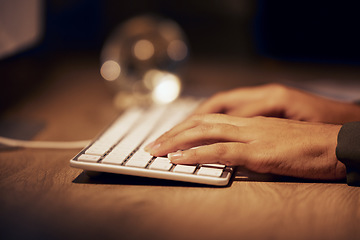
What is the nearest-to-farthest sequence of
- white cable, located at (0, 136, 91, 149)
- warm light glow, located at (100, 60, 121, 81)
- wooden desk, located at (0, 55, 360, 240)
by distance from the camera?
wooden desk, located at (0, 55, 360, 240), white cable, located at (0, 136, 91, 149), warm light glow, located at (100, 60, 121, 81)

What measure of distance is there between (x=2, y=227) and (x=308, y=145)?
399 mm

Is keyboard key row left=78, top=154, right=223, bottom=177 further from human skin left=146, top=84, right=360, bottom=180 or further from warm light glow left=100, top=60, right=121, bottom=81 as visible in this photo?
warm light glow left=100, top=60, right=121, bottom=81

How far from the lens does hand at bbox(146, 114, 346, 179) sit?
581 mm

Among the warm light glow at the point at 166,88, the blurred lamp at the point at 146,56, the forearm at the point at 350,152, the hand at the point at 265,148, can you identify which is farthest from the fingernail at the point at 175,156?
the blurred lamp at the point at 146,56

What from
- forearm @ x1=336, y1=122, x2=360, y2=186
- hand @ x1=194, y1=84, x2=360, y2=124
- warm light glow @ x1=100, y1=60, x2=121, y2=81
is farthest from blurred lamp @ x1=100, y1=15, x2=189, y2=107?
forearm @ x1=336, y1=122, x2=360, y2=186

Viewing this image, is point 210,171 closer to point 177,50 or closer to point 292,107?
point 292,107

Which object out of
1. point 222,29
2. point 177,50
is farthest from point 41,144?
point 222,29

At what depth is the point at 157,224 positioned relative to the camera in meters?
0.48

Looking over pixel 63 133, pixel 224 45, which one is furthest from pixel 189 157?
pixel 224 45

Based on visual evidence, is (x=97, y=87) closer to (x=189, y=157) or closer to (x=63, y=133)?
(x=63, y=133)

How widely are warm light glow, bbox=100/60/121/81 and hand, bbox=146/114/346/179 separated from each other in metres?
0.61

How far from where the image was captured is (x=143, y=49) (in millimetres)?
1240

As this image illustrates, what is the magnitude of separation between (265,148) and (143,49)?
2.40 feet

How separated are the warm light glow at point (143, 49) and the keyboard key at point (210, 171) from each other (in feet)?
2.38
